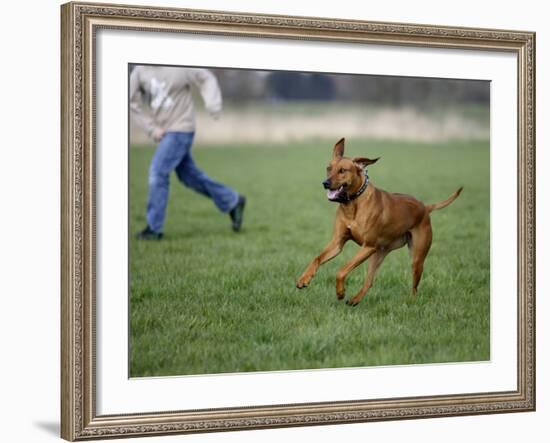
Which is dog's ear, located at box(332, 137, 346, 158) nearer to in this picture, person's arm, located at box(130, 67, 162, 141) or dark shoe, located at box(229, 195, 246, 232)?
person's arm, located at box(130, 67, 162, 141)

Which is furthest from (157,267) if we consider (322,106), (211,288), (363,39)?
(322,106)

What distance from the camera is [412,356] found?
227 inches

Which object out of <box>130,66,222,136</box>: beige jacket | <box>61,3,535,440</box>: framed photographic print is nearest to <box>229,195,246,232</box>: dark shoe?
<box>130,66,222,136</box>: beige jacket

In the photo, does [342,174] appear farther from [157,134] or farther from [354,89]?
[157,134]

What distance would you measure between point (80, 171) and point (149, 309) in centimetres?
88

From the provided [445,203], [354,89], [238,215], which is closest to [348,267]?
[445,203]

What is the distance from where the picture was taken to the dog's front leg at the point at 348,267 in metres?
5.78

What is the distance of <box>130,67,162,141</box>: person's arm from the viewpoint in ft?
17.8

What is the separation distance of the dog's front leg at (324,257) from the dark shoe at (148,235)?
205 cm

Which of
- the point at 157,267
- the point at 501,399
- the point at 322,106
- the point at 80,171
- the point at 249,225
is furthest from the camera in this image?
the point at 249,225

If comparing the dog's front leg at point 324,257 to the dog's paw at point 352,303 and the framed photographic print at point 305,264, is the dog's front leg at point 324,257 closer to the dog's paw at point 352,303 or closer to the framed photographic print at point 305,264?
the framed photographic print at point 305,264

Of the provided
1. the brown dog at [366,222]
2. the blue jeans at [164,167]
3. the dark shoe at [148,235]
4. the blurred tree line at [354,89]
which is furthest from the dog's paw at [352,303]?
the blue jeans at [164,167]

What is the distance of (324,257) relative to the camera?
584 centimetres

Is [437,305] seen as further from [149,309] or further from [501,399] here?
[149,309]
